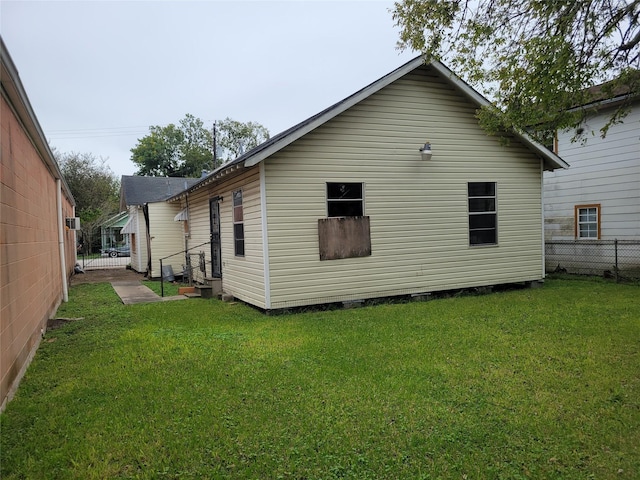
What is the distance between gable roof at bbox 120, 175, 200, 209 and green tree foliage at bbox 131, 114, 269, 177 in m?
23.3

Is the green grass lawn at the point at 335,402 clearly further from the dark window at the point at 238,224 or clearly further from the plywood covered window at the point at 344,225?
the dark window at the point at 238,224

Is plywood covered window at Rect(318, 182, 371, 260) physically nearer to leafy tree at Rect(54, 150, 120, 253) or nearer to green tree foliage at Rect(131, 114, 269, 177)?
leafy tree at Rect(54, 150, 120, 253)

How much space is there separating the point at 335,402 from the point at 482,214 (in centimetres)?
740

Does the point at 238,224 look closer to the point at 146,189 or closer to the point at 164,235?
the point at 164,235

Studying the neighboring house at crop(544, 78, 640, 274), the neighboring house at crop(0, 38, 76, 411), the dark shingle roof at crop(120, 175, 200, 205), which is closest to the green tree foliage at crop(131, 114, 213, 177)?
the dark shingle roof at crop(120, 175, 200, 205)

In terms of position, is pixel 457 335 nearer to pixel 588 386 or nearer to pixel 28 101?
pixel 588 386

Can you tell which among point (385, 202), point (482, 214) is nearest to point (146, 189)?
point (385, 202)

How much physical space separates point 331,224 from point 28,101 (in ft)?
16.9

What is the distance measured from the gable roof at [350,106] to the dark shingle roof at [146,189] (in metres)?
11.1

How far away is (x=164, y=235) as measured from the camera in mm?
15570

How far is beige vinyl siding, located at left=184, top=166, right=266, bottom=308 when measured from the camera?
7.98 metres

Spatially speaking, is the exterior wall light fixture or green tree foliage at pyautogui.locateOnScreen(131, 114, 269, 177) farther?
green tree foliage at pyautogui.locateOnScreen(131, 114, 269, 177)

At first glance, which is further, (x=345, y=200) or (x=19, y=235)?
(x=345, y=200)

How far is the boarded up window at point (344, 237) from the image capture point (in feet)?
26.9
